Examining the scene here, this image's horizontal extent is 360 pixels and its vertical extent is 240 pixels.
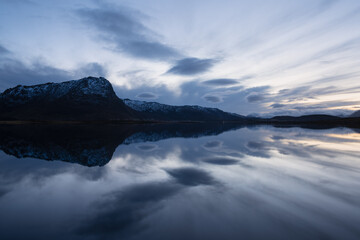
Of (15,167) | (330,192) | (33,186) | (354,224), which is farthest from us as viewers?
(15,167)

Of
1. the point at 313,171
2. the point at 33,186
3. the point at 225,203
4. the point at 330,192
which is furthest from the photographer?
the point at 313,171

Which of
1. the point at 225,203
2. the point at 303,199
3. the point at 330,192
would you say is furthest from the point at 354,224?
the point at 225,203

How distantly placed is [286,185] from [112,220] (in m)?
8.30

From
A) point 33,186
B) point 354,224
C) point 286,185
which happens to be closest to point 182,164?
point 286,185

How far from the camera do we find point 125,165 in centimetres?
1406

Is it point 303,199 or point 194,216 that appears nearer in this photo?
point 194,216

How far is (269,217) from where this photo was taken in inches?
253

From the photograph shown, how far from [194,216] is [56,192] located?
260 inches

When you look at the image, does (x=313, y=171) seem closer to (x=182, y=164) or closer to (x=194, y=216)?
(x=182, y=164)

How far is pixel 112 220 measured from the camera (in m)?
6.31

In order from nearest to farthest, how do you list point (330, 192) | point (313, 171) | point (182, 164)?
point (330, 192) < point (313, 171) < point (182, 164)

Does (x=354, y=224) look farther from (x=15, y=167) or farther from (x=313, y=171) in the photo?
(x=15, y=167)

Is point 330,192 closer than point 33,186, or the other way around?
point 330,192

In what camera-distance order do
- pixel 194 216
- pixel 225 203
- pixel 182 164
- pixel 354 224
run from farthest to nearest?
pixel 182 164, pixel 225 203, pixel 194 216, pixel 354 224
